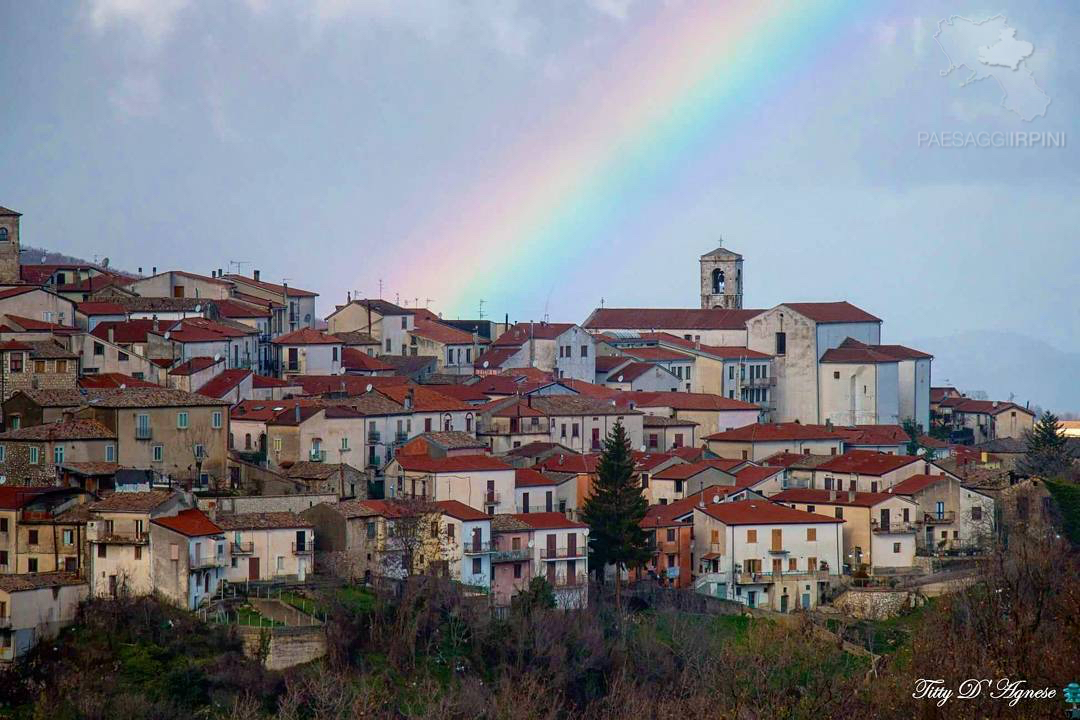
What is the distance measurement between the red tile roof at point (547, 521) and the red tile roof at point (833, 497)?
7.08 meters

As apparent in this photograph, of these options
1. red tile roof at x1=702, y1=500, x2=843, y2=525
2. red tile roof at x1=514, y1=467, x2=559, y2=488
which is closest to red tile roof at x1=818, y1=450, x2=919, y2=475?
red tile roof at x1=702, y1=500, x2=843, y2=525

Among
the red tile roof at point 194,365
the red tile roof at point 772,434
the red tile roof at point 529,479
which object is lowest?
the red tile roof at point 529,479

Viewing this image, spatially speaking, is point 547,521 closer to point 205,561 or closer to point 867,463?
point 205,561

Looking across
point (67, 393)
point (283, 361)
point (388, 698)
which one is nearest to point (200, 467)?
point (67, 393)

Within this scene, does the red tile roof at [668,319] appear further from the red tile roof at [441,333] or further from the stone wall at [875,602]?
the stone wall at [875,602]

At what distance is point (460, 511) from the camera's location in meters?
46.2

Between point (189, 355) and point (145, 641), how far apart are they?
703 inches

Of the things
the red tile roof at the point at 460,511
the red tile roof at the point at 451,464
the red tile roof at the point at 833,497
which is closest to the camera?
the red tile roof at the point at 460,511

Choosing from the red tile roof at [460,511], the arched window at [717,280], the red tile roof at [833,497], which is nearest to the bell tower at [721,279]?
the arched window at [717,280]

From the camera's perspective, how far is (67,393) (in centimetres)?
4856

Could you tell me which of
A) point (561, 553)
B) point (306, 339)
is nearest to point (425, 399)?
point (306, 339)

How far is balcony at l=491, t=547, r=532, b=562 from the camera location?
4609 centimetres

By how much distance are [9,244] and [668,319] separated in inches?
1022

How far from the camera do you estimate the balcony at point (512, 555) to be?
4609 cm
